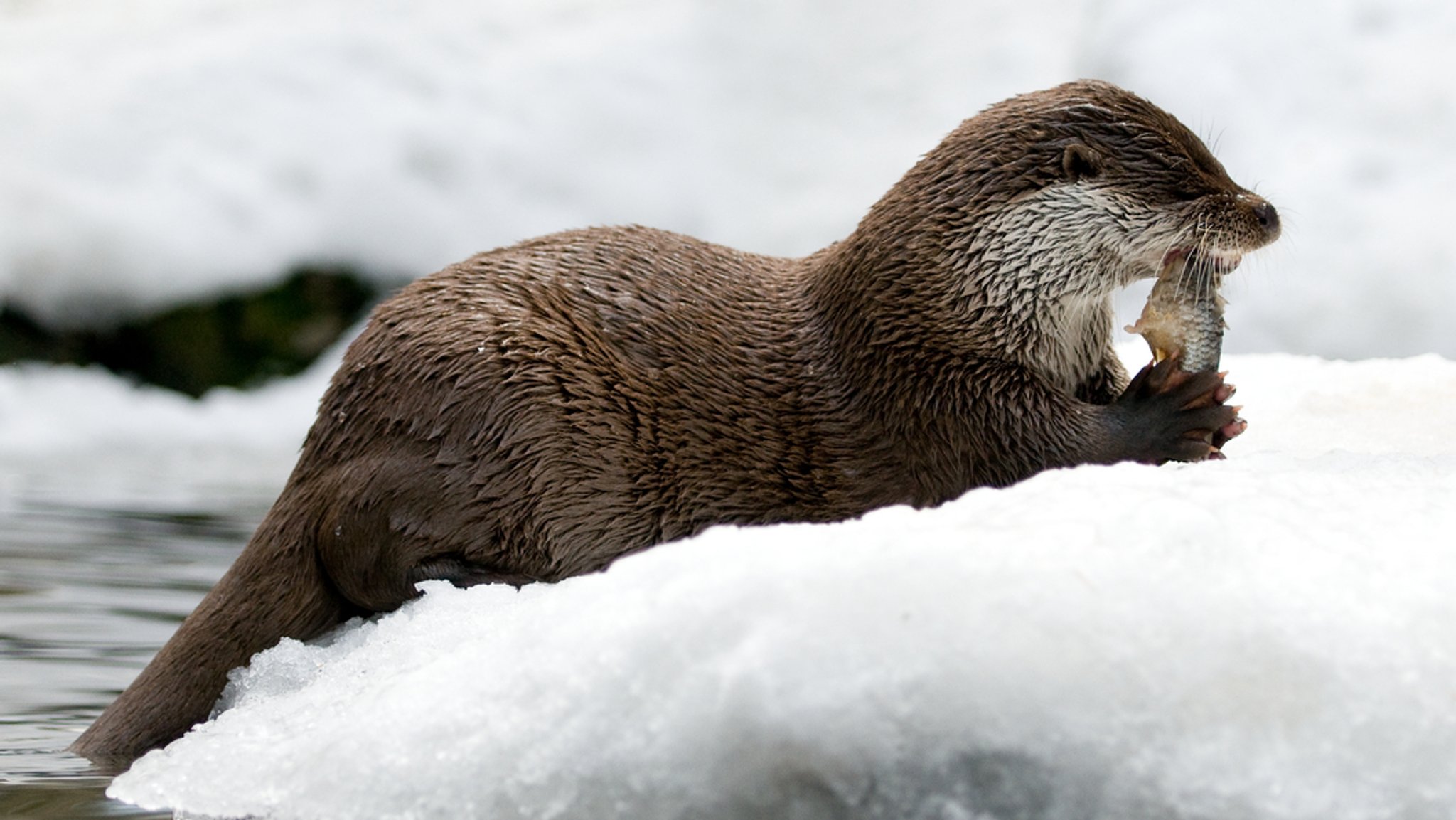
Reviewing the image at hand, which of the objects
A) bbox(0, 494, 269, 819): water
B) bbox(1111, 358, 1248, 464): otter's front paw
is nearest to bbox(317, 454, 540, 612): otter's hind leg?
bbox(0, 494, 269, 819): water

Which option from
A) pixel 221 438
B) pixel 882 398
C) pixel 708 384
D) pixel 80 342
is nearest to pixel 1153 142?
pixel 882 398

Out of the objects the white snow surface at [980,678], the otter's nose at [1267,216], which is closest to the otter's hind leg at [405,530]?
the white snow surface at [980,678]

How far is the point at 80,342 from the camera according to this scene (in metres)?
9.74

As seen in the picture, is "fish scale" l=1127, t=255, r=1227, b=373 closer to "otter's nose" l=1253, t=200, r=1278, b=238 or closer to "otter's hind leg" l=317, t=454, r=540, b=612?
"otter's nose" l=1253, t=200, r=1278, b=238

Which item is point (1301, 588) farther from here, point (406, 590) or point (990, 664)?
point (406, 590)

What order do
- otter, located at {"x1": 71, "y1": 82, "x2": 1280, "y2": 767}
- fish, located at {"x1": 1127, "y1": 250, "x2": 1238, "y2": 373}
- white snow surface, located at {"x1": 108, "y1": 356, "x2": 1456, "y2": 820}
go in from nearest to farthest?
white snow surface, located at {"x1": 108, "y1": 356, "x2": 1456, "y2": 820} < otter, located at {"x1": 71, "y1": 82, "x2": 1280, "y2": 767} < fish, located at {"x1": 1127, "y1": 250, "x2": 1238, "y2": 373}

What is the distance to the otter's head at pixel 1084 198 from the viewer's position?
8.99 ft

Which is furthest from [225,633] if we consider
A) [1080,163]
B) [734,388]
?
[1080,163]

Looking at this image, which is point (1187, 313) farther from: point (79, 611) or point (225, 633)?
point (79, 611)

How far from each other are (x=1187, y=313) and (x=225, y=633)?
162 cm

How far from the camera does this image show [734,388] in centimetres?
280

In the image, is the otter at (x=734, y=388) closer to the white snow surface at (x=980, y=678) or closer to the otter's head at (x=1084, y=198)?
the otter's head at (x=1084, y=198)

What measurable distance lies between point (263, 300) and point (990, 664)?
903cm

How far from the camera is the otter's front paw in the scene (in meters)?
2.62
